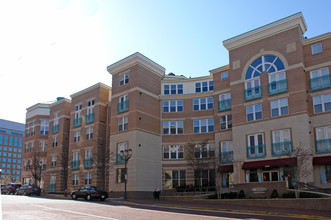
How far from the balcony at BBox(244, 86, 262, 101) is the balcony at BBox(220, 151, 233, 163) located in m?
6.32

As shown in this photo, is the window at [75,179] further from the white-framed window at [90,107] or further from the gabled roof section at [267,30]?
the gabled roof section at [267,30]

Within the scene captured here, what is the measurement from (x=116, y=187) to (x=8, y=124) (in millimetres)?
126176

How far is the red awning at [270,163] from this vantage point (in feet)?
92.4

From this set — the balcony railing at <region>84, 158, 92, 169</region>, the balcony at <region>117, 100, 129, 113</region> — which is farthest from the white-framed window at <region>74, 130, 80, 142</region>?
the balcony at <region>117, 100, 129, 113</region>

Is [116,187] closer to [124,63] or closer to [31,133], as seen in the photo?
[124,63]

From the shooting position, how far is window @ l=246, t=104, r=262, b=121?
33237 mm

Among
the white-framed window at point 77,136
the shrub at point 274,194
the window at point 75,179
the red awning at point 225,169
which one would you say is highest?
the white-framed window at point 77,136

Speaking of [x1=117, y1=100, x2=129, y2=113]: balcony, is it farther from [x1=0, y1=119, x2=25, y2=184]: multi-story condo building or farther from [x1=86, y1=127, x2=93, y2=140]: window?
[x1=0, y1=119, x2=25, y2=184]: multi-story condo building

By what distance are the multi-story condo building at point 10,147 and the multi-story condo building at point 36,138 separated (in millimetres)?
91028

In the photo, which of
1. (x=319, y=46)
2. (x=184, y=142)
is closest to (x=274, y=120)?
Result: (x=319, y=46)

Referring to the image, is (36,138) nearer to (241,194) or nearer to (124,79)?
(124,79)

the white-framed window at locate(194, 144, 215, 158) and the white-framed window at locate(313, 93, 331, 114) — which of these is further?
the white-framed window at locate(194, 144, 215, 158)

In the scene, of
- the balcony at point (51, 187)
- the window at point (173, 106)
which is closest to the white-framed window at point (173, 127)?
the window at point (173, 106)

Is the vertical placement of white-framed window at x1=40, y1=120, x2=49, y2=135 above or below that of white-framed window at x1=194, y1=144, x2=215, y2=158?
above
